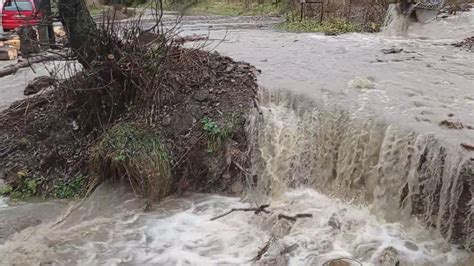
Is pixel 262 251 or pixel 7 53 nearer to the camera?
pixel 262 251

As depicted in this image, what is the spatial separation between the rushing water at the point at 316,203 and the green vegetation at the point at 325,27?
744cm

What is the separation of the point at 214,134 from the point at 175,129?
0.56 meters

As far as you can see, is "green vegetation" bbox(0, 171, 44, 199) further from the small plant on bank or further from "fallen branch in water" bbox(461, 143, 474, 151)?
"fallen branch in water" bbox(461, 143, 474, 151)

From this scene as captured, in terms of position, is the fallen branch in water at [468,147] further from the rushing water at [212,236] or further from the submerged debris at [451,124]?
the rushing water at [212,236]

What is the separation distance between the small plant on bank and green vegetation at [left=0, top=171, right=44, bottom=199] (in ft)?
7.21

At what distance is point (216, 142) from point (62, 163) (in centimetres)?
210

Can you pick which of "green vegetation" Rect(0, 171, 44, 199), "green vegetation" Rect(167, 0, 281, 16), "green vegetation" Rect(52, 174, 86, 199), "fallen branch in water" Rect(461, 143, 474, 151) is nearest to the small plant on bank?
"green vegetation" Rect(52, 174, 86, 199)

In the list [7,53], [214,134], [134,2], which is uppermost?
[134,2]

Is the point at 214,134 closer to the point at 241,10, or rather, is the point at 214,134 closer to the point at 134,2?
the point at 134,2

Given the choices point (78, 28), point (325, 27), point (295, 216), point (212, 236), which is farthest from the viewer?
point (325, 27)

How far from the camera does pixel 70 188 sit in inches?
256

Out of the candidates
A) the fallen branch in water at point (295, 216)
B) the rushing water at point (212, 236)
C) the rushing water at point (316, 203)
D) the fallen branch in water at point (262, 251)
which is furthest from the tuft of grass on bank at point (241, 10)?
the fallen branch in water at point (262, 251)

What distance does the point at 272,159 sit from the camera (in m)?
6.55

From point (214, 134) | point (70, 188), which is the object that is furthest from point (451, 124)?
point (70, 188)
